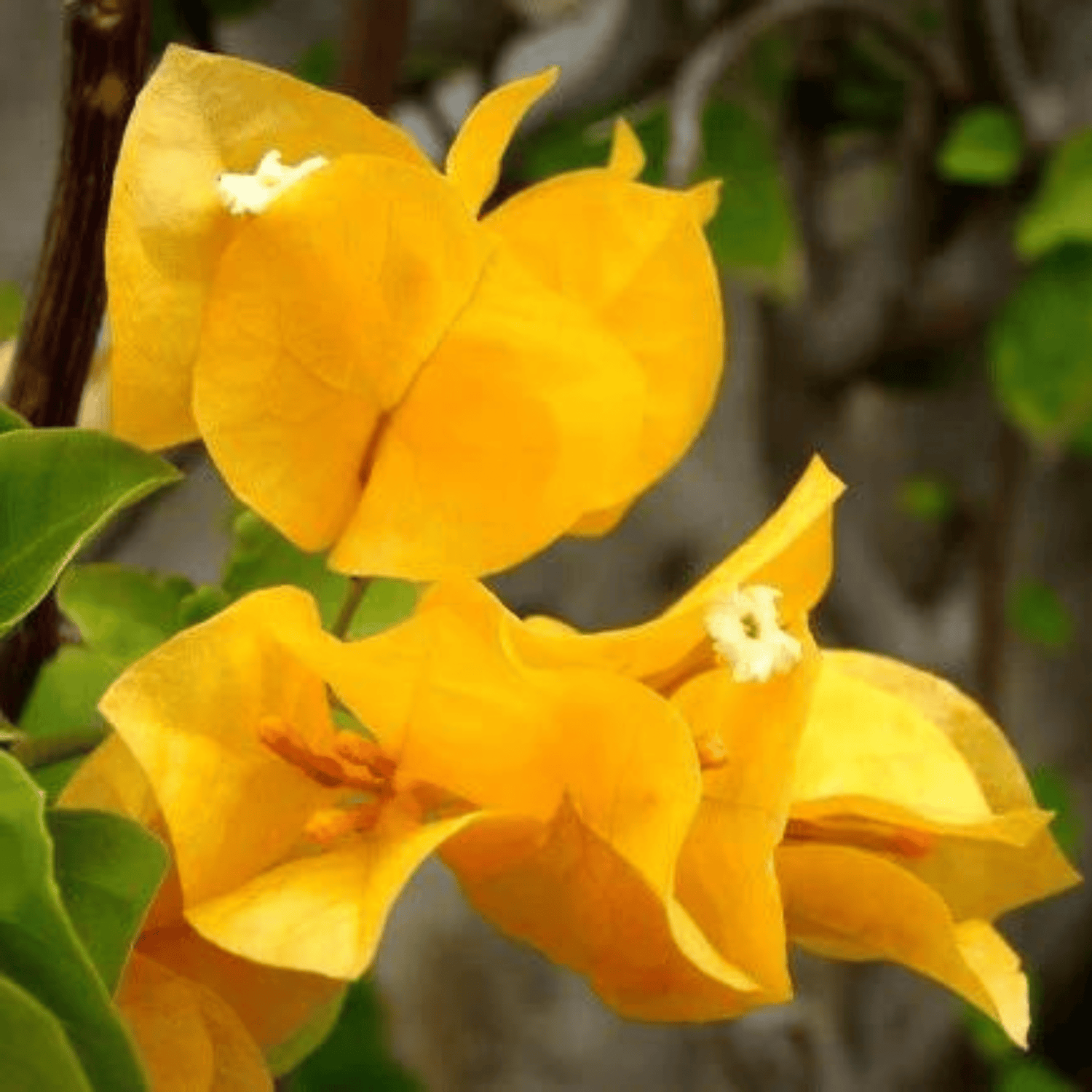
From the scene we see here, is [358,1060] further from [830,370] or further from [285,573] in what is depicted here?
[285,573]

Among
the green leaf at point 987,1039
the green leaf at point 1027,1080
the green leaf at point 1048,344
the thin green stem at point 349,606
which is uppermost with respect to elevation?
the thin green stem at point 349,606

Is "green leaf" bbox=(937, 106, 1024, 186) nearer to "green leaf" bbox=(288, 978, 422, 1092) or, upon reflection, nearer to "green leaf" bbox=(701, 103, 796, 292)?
"green leaf" bbox=(701, 103, 796, 292)

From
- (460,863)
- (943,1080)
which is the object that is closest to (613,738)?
(460,863)

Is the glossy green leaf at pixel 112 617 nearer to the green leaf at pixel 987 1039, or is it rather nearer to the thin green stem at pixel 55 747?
the thin green stem at pixel 55 747

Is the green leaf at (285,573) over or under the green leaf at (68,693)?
over

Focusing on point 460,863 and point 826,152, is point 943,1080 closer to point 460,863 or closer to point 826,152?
point 826,152

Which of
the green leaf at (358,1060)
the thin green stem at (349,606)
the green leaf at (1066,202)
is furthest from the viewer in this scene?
the green leaf at (358,1060)

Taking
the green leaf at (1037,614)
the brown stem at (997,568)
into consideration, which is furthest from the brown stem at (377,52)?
the green leaf at (1037,614)
